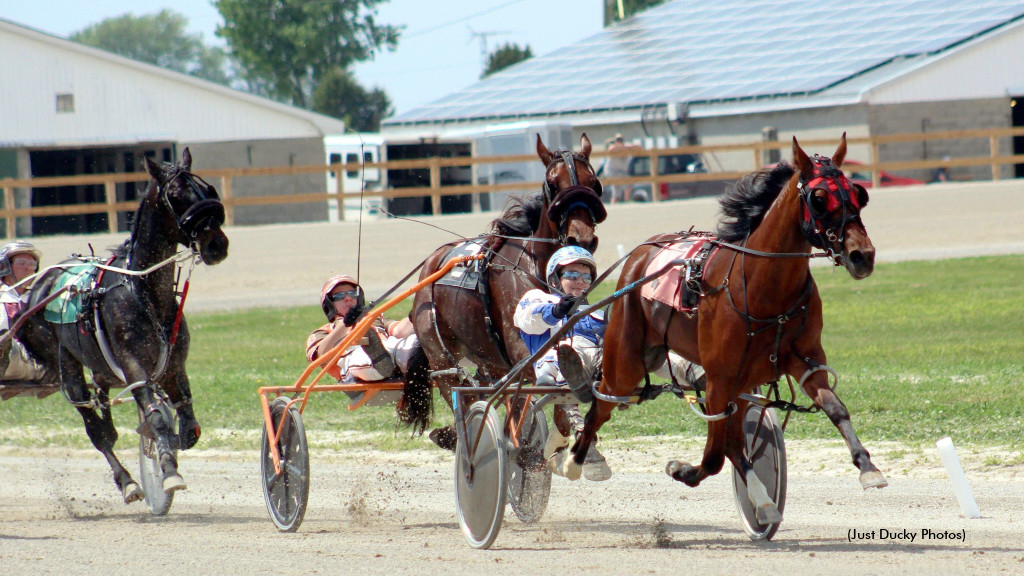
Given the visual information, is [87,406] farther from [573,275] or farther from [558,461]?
[573,275]

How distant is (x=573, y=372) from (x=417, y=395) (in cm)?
185

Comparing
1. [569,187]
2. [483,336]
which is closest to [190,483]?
[483,336]

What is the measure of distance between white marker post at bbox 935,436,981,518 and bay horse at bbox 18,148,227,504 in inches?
140

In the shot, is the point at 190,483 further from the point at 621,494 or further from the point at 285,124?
the point at 285,124

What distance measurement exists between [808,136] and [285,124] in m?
11.8

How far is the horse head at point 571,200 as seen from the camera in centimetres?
586

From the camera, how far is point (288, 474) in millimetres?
6602

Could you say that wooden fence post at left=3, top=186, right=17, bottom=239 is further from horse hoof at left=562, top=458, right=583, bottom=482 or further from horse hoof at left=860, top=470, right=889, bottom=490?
horse hoof at left=860, top=470, right=889, bottom=490

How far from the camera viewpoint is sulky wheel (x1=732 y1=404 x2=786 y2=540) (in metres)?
5.57

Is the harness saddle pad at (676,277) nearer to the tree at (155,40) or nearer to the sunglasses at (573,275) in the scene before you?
the sunglasses at (573,275)

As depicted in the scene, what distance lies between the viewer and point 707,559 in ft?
16.8

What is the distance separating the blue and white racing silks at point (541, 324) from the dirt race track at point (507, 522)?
879 mm

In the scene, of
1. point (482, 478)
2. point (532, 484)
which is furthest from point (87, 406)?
point (482, 478)

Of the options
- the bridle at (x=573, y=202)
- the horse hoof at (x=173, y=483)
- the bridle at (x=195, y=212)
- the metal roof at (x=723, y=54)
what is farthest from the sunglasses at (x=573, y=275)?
the metal roof at (x=723, y=54)
